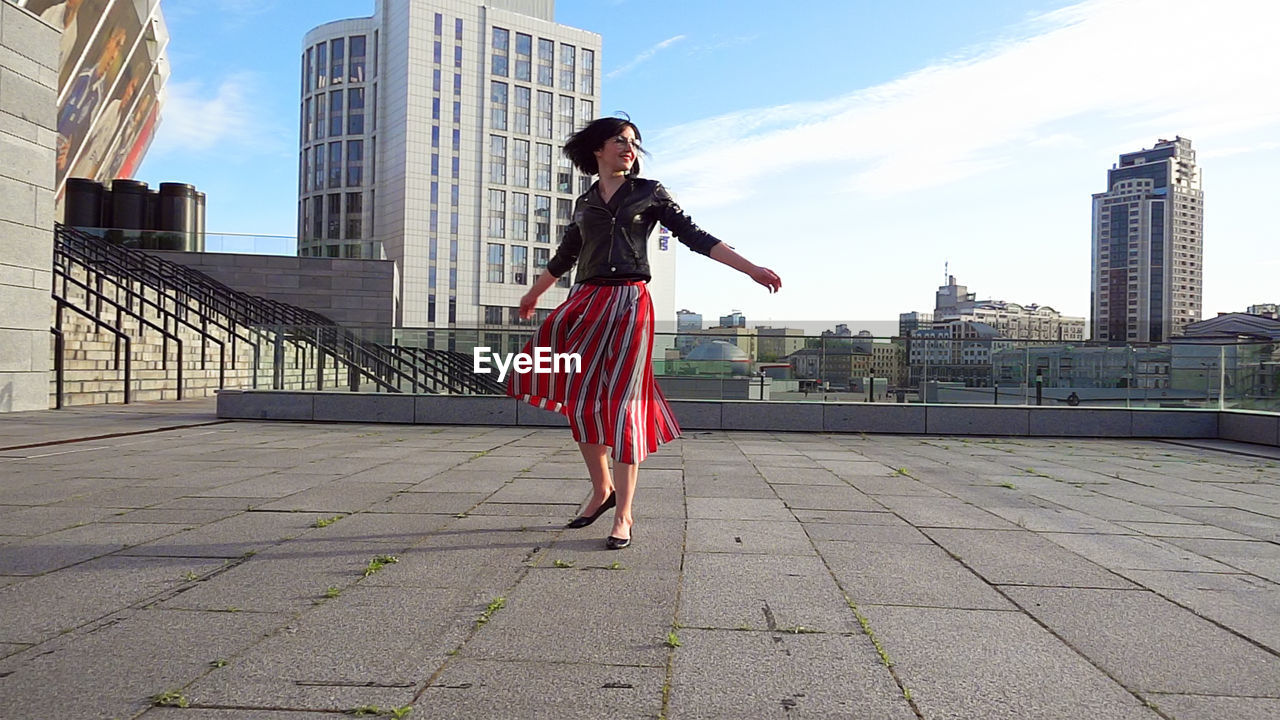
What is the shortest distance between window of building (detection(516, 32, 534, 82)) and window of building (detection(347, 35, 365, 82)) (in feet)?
38.7

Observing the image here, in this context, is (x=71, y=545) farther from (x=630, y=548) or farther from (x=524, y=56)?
(x=524, y=56)

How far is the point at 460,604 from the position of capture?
2.70 m

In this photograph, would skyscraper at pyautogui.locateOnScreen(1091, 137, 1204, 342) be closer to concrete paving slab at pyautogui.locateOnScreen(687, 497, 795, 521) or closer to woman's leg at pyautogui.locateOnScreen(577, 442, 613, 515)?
concrete paving slab at pyautogui.locateOnScreen(687, 497, 795, 521)

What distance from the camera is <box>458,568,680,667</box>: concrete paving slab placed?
224 cm

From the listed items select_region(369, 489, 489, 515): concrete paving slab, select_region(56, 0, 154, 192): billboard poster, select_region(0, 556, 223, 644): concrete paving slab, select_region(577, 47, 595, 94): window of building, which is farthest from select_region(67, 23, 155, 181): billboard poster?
select_region(0, 556, 223, 644): concrete paving slab

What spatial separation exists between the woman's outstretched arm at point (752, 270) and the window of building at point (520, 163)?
208ft

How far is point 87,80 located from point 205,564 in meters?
34.6

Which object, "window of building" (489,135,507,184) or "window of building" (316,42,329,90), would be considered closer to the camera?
"window of building" (489,135,507,184)

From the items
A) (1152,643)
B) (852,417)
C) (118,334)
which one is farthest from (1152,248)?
(1152,643)

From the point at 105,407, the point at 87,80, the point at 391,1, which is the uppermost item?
the point at 391,1

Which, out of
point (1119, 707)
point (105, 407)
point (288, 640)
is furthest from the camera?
point (105, 407)

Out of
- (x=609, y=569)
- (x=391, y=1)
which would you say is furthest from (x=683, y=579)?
(x=391, y=1)

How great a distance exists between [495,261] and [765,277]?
62.5m

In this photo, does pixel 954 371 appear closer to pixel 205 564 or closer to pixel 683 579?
pixel 683 579
